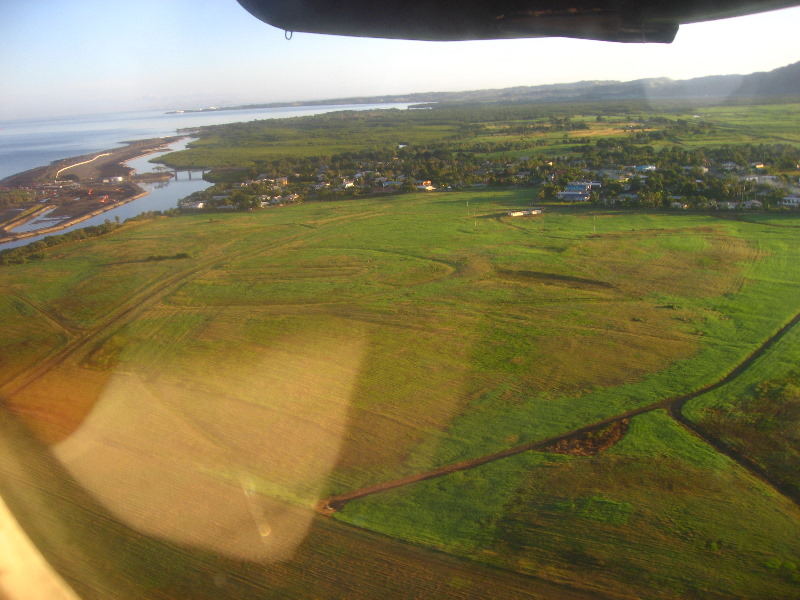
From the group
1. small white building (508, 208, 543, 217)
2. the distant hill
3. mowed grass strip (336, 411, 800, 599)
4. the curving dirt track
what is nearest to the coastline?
small white building (508, 208, 543, 217)

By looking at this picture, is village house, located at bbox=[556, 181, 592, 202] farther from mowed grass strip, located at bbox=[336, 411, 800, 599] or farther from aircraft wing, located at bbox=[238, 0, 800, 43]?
aircraft wing, located at bbox=[238, 0, 800, 43]

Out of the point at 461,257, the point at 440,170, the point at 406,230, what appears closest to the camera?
the point at 461,257

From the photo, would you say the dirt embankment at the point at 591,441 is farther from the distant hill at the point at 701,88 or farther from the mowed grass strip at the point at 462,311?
the distant hill at the point at 701,88

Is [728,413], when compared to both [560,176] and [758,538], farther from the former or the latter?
[560,176]

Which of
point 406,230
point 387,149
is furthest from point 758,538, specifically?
point 387,149

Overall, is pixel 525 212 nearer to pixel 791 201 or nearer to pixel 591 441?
pixel 791 201

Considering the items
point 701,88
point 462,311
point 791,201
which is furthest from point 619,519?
point 701,88
